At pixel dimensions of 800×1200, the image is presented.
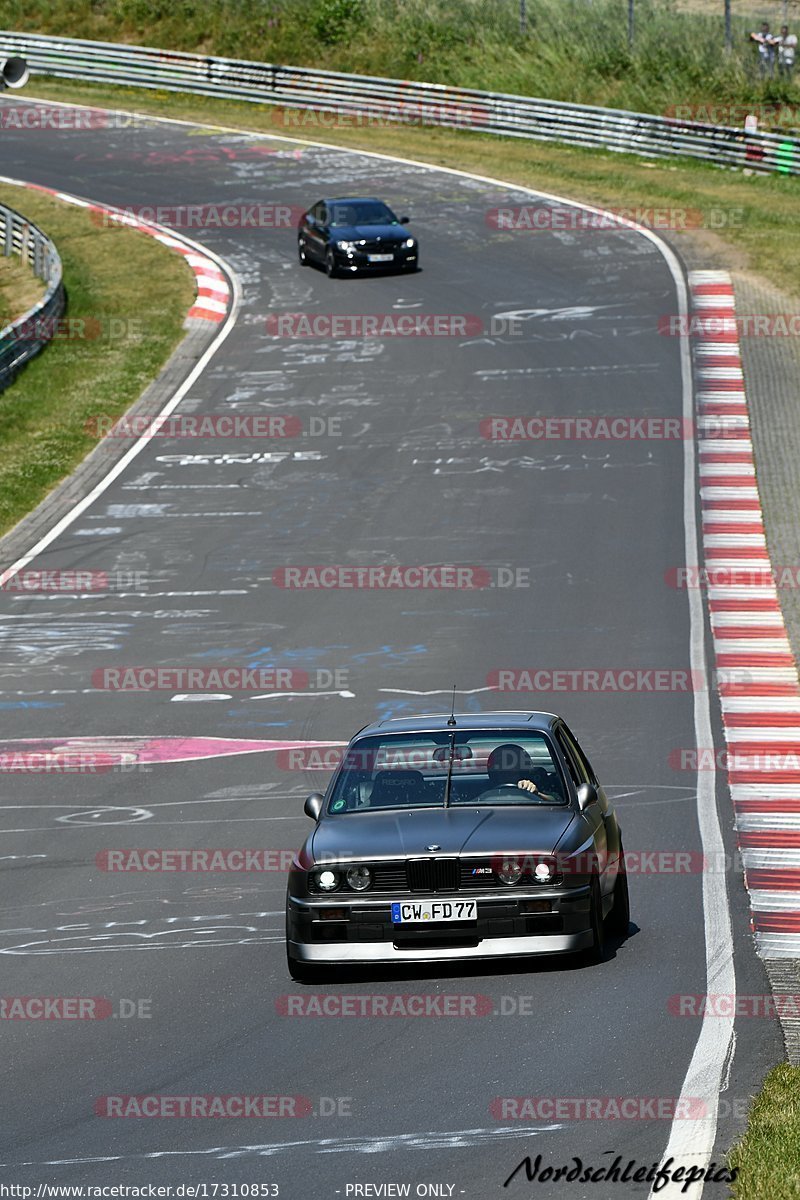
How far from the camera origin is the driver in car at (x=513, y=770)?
10.6 m

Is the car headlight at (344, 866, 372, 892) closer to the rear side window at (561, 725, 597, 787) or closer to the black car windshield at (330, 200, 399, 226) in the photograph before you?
the rear side window at (561, 725, 597, 787)

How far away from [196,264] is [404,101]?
15.1 m

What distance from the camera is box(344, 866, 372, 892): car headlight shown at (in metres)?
9.73

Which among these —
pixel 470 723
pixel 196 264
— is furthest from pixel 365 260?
pixel 470 723

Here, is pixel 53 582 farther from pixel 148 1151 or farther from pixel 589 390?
pixel 148 1151

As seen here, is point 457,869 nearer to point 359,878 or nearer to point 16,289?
point 359,878

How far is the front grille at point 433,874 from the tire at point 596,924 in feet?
2.44

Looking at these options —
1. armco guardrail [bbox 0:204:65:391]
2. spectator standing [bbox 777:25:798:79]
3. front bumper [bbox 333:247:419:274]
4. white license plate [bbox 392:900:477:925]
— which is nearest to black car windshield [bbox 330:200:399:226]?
front bumper [bbox 333:247:419:274]

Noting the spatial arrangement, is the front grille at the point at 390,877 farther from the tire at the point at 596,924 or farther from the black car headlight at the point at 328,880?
the tire at the point at 596,924

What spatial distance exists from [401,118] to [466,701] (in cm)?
3852

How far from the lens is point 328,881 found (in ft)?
31.8

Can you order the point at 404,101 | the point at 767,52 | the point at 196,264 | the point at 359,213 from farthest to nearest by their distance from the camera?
the point at 404,101 → the point at 767,52 → the point at 196,264 → the point at 359,213

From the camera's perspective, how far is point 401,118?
52281 millimetres

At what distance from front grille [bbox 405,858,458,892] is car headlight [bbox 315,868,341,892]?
1.31ft
